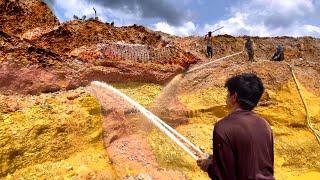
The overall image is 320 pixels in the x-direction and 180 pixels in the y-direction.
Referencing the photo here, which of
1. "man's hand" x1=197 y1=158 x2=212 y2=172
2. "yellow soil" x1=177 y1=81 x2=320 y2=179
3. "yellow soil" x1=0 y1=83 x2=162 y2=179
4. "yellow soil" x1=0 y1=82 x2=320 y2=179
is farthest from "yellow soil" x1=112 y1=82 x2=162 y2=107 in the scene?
"man's hand" x1=197 y1=158 x2=212 y2=172

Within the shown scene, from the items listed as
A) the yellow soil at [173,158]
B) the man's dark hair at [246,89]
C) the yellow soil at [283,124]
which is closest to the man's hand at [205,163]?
the man's dark hair at [246,89]

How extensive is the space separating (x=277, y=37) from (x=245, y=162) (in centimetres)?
4021

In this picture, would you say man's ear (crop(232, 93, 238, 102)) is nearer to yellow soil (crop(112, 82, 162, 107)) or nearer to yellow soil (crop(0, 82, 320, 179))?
yellow soil (crop(0, 82, 320, 179))

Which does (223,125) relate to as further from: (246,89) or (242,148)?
(246,89)

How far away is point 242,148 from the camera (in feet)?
14.5

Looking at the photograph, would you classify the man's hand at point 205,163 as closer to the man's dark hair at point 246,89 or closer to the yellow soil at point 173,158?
the man's dark hair at point 246,89

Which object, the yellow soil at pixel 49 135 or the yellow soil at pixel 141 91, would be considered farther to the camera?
the yellow soil at pixel 141 91

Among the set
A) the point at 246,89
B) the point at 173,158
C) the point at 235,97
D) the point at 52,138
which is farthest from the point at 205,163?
the point at 173,158

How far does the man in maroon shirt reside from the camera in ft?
14.5

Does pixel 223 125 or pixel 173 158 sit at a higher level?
pixel 223 125

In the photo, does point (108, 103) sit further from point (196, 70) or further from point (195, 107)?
point (196, 70)

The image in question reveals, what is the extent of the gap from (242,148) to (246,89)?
60 cm

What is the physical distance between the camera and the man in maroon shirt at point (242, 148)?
4.41 metres

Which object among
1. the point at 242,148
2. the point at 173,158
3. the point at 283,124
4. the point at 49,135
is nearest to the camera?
the point at 242,148
